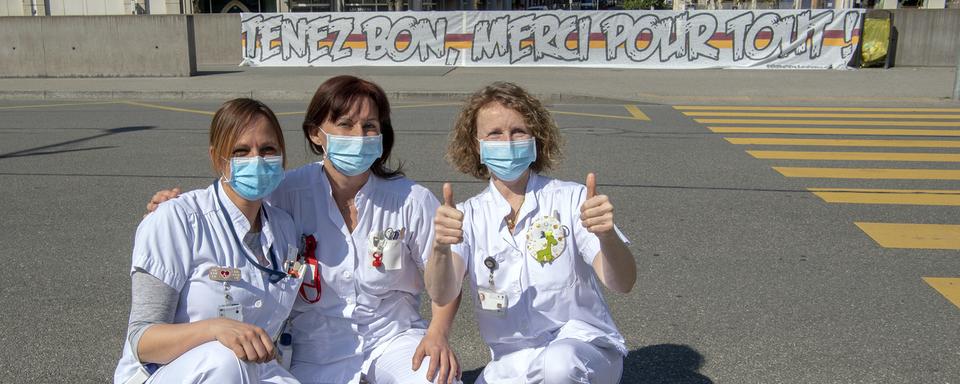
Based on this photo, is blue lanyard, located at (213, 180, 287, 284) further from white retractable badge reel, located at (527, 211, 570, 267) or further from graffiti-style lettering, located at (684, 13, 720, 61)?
graffiti-style lettering, located at (684, 13, 720, 61)

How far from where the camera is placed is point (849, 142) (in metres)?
10.7

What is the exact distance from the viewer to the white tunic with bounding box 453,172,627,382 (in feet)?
10.1

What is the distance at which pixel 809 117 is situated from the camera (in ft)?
43.4

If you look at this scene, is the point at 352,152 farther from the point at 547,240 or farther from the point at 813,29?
the point at 813,29

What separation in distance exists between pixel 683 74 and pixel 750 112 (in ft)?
21.8

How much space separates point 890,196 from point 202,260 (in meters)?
6.75

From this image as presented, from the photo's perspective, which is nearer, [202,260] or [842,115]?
[202,260]

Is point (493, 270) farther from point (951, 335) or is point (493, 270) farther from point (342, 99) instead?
point (951, 335)

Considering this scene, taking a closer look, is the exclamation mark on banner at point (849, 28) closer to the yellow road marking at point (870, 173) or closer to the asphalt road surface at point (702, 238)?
the asphalt road surface at point (702, 238)

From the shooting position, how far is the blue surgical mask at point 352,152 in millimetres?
3174

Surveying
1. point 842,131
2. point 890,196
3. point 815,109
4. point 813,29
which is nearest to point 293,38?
point 813,29

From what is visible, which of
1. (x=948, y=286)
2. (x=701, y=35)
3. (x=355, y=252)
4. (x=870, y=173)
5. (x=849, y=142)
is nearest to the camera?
(x=355, y=252)

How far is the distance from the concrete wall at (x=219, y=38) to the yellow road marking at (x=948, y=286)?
21.1m

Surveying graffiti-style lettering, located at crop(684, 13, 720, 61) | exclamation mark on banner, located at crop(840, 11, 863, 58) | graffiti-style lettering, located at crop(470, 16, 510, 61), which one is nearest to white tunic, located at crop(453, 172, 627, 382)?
graffiti-style lettering, located at crop(684, 13, 720, 61)
